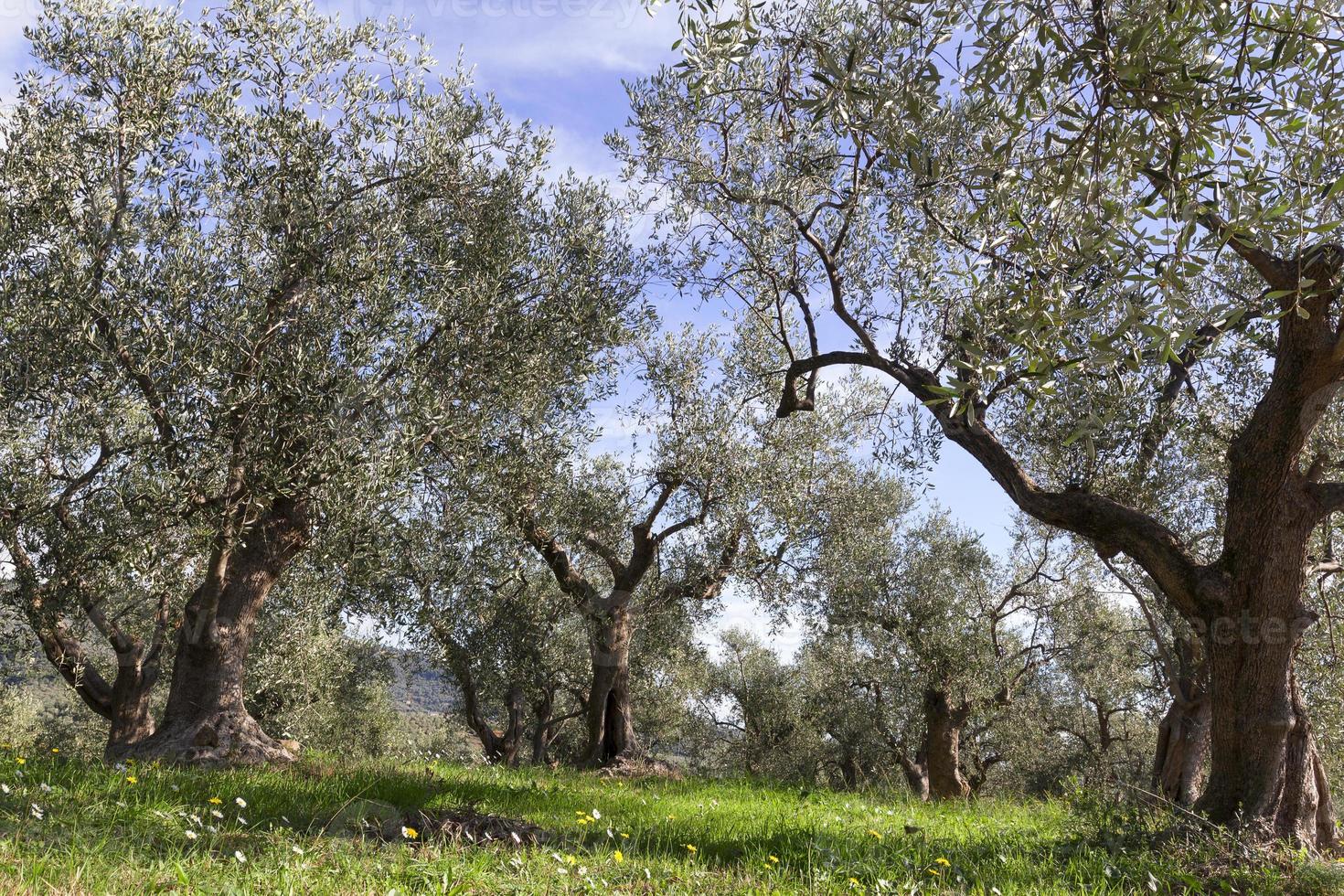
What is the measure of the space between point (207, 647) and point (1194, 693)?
17580 millimetres

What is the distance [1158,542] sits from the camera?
9.08m

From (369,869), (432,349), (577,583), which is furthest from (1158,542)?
(577,583)

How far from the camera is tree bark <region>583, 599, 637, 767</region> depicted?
17.7 m

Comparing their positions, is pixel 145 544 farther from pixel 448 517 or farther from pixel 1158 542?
pixel 1158 542

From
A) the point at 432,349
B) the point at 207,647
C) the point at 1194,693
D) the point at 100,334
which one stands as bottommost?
the point at 207,647

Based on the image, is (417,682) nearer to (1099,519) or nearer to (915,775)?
(915,775)

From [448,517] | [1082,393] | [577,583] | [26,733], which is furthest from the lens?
[26,733]

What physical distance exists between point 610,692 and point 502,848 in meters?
12.2

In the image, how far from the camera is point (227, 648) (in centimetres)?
1165

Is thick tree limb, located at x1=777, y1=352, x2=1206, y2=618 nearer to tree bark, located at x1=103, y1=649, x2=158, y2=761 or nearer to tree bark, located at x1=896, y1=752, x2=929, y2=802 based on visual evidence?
tree bark, located at x1=103, y1=649, x2=158, y2=761

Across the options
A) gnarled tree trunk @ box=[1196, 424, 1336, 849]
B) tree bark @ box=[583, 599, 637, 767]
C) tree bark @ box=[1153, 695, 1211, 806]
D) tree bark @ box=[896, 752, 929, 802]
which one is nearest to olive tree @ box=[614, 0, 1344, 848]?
gnarled tree trunk @ box=[1196, 424, 1336, 849]

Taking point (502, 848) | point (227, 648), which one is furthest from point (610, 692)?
point (502, 848)

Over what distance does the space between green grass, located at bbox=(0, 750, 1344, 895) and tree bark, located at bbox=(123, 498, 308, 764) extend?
1.89m

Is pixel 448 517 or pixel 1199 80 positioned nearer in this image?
pixel 1199 80
